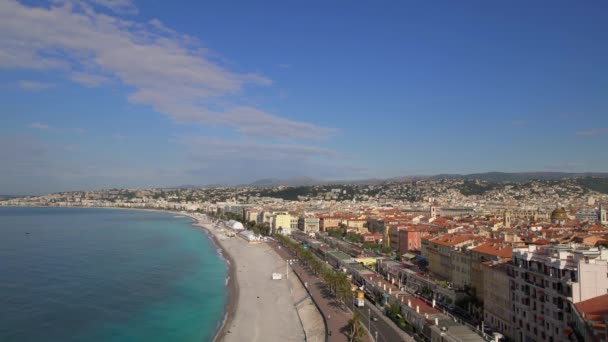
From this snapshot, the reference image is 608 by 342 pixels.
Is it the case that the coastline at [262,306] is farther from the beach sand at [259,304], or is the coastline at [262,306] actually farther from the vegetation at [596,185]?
the vegetation at [596,185]

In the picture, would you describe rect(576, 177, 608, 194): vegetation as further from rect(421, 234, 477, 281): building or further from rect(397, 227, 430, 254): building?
rect(421, 234, 477, 281): building

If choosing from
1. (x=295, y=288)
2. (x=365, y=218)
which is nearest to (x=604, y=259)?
(x=295, y=288)

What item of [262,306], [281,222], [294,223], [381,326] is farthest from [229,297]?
[294,223]

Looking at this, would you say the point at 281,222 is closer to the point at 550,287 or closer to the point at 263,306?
the point at 263,306

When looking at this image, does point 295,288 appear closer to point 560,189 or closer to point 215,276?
point 215,276

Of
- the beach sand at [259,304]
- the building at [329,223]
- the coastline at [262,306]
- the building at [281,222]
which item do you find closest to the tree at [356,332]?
the coastline at [262,306]

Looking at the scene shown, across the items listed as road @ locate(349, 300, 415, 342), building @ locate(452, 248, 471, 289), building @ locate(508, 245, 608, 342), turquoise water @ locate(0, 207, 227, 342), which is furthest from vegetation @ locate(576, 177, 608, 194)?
building @ locate(508, 245, 608, 342)
